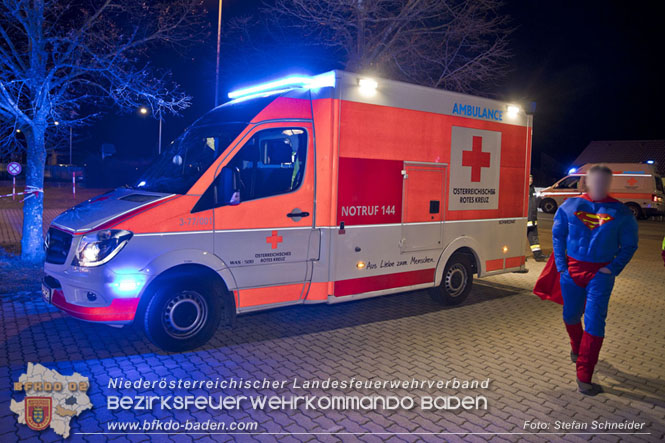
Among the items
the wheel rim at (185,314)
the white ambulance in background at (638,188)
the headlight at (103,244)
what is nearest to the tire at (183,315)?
the wheel rim at (185,314)

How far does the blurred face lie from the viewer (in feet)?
14.8

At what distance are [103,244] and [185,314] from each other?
1085mm

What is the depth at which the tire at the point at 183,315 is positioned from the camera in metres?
5.08

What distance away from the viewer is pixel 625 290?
9.23 meters

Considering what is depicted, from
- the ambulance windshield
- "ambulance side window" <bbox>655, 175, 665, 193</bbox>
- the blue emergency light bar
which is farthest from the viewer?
"ambulance side window" <bbox>655, 175, 665, 193</bbox>

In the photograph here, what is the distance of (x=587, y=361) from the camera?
4.61 m

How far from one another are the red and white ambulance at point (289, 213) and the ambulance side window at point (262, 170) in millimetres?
14

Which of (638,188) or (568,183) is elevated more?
(568,183)

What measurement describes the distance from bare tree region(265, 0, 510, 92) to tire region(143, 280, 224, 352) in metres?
11.1

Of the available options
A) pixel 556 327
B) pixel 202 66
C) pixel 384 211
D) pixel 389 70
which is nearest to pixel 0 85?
pixel 384 211

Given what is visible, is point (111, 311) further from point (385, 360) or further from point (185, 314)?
point (385, 360)

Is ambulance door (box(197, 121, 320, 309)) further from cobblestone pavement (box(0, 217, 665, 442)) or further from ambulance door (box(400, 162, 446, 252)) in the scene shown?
ambulance door (box(400, 162, 446, 252))

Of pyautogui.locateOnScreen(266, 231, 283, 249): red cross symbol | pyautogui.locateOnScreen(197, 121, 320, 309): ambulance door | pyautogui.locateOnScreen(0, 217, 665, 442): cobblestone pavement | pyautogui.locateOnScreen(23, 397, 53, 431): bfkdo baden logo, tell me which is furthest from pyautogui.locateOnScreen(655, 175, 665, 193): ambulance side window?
pyautogui.locateOnScreen(23, 397, 53, 431): bfkdo baden logo

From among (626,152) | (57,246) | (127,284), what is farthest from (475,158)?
(626,152)
